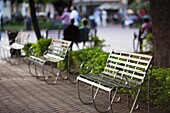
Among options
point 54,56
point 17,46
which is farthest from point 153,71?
point 17,46

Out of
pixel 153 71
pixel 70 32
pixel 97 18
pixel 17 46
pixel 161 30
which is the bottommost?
pixel 97 18

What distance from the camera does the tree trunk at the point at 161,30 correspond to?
10.4 m

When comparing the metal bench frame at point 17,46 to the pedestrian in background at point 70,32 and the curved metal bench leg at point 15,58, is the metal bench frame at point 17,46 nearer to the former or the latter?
the curved metal bench leg at point 15,58

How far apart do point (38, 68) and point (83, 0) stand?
4515 cm

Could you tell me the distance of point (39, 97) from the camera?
7914mm

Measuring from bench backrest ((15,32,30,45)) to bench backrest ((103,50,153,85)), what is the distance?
17.9 feet

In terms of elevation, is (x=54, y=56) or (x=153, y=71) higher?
(x=153, y=71)

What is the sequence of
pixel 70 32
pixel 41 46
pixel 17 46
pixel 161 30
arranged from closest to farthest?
pixel 161 30, pixel 41 46, pixel 17 46, pixel 70 32

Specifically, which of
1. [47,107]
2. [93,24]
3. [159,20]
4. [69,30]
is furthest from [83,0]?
[47,107]

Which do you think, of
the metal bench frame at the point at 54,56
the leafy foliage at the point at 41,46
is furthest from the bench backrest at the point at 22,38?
the metal bench frame at the point at 54,56

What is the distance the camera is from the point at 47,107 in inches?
281

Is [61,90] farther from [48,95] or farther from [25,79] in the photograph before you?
[25,79]

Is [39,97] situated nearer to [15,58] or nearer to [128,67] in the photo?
[128,67]

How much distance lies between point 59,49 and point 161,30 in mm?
2746
